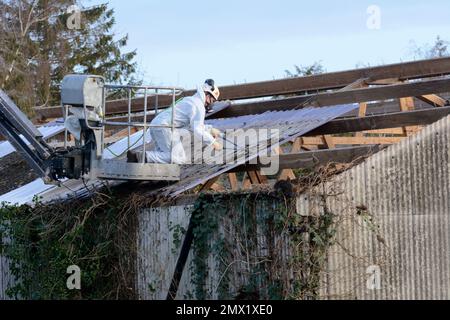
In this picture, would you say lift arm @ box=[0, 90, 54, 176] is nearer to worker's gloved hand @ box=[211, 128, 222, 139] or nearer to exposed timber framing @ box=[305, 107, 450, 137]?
worker's gloved hand @ box=[211, 128, 222, 139]

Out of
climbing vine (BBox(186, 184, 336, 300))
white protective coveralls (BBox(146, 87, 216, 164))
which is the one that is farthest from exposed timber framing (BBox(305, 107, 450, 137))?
climbing vine (BBox(186, 184, 336, 300))

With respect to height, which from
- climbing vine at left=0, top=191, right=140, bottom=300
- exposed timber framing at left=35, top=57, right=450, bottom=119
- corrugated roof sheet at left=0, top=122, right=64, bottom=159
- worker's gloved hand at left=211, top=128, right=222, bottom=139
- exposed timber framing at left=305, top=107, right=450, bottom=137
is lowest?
climbing vine at left=0, top=191, right=140, bottom=300

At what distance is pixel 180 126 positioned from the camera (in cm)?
1305

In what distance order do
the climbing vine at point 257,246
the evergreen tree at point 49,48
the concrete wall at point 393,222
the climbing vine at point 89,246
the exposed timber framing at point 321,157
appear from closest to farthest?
the climbing vine at point 257,246
the concrete wall at point 393,222
the exposed timber framing at point 321,157
the climbing vine at point 89,246
the evergreen tree at point 49,48

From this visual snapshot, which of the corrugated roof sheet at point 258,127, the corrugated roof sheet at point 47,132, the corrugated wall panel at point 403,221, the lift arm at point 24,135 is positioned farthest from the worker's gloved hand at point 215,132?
the corrugated roof sheet at point 47,132

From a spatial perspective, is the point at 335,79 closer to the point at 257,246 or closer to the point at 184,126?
the point at 184,126

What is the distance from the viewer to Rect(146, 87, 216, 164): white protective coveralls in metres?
12.8

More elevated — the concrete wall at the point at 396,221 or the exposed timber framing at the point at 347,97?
the exposed timber framing at the point at 347,97

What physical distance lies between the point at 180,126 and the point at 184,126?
8 cm

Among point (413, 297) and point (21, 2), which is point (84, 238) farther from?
point (21, 2)

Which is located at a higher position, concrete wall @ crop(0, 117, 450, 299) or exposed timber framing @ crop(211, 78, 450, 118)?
exposed timber framing @ crop(211, 78, 450, 118)

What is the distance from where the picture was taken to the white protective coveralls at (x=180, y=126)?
12.8m

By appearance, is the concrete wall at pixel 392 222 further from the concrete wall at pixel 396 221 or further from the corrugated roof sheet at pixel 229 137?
the corrugated roof sheet at pixel 229 137

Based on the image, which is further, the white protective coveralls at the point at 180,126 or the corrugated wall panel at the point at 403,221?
the white protective coveralls at the point at 180,126
